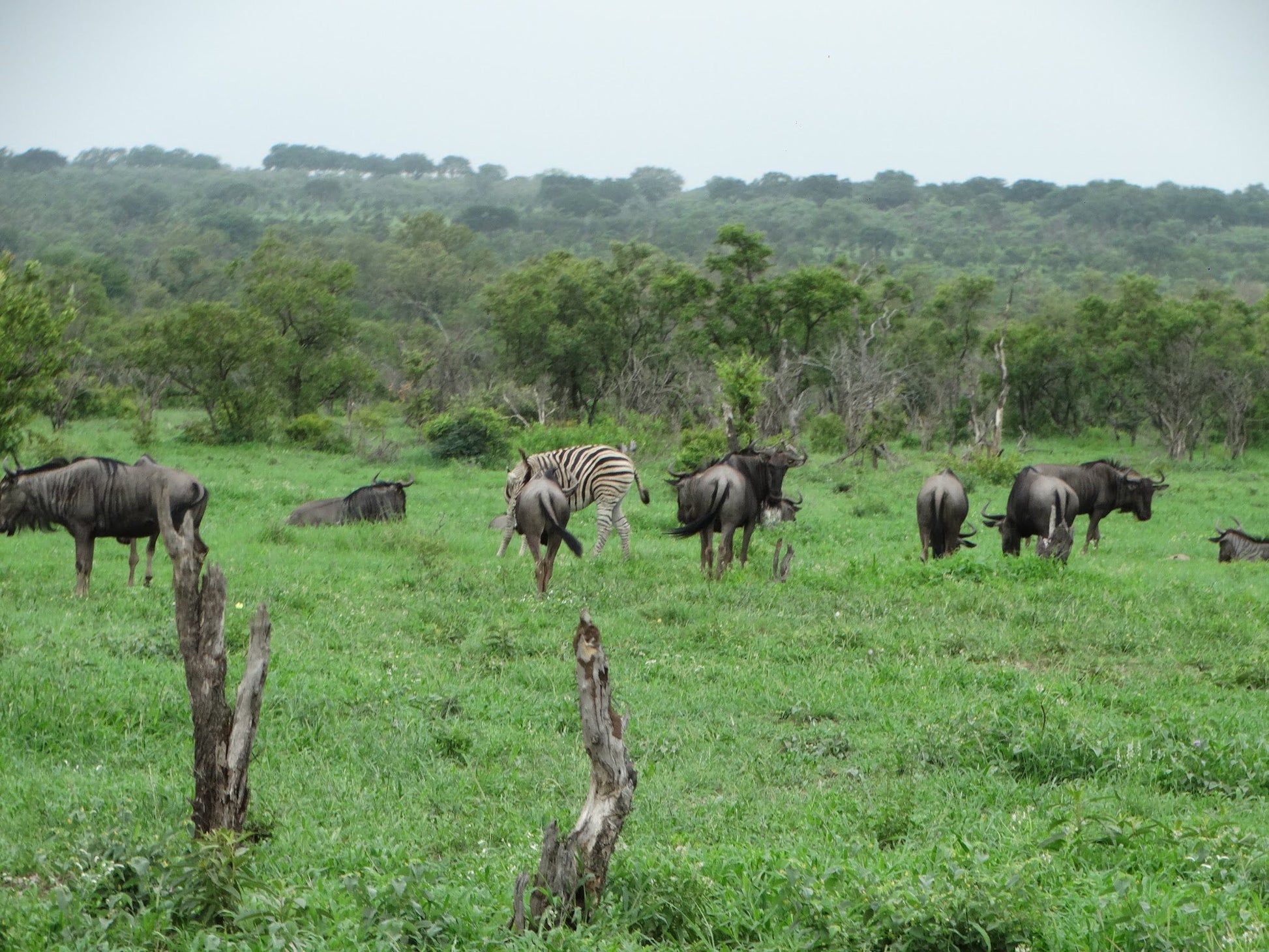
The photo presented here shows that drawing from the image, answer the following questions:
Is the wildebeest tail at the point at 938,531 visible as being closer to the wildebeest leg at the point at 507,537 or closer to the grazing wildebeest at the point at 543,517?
the grazing wildebeest at the point at 543,517

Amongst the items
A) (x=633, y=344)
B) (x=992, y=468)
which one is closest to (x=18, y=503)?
(x=992, y=468)

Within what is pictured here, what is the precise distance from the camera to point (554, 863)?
479 centimetres

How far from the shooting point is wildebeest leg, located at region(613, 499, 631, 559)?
1556cm

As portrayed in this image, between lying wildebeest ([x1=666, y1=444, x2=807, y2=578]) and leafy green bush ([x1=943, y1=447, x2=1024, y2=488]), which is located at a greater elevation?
lying wildebeest ([x1=666, y1=444, x2=807, y2=578])

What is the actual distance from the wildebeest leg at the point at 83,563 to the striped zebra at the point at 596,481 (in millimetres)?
5414

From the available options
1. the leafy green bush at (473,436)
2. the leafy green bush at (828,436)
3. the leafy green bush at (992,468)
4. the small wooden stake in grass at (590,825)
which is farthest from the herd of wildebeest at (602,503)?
the leafy green bush at (828,436)

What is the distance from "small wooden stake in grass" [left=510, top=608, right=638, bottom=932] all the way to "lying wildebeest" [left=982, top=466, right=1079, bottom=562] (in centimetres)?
1107

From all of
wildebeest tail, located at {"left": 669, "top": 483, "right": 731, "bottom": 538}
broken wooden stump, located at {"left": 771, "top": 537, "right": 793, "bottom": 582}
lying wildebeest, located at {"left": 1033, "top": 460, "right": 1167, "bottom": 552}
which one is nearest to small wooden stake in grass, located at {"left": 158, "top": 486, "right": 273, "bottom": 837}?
broken wooden stump, located at {"left": 771, "top": 537, "right": 793, "bottom": 582}

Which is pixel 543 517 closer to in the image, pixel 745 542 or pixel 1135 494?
pixel 745 542

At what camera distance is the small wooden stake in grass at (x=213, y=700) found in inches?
216

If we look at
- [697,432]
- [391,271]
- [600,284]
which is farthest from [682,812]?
[391,271]

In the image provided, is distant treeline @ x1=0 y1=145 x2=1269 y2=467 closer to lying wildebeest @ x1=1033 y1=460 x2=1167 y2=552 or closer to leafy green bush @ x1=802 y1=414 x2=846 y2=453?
leafy green bush @ x1=802 y1=414 x2=846 y2=453

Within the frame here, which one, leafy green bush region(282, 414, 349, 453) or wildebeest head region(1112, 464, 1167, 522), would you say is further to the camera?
leafy green bush region(282, 414, 349, 453)

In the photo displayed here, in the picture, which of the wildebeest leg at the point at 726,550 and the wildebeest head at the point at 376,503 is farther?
the wildebeest head at the point at 376,503
